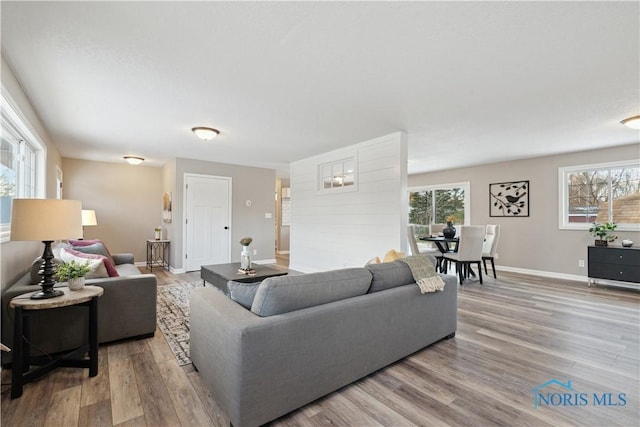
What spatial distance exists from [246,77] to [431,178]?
6352 mm

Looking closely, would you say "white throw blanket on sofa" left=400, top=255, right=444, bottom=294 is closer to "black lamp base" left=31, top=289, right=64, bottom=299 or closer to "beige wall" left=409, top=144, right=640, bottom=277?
"black lamp base" left=31, top=289, right=64, bottom=299

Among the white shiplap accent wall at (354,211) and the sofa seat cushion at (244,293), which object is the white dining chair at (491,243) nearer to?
the white shiplap accent wall at (354,211)

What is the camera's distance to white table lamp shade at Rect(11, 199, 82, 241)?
6.30 feet

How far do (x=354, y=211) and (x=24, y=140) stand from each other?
4213mm

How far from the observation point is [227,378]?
5.22ft

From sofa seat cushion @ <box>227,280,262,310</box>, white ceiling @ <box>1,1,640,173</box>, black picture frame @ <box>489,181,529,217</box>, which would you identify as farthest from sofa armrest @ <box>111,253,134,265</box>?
black picture frame @ <box>489,181,529,217</box>

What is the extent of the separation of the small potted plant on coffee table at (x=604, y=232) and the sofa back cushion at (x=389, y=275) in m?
4.46

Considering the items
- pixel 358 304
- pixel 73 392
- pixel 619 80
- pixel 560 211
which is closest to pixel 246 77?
pixel 358 304

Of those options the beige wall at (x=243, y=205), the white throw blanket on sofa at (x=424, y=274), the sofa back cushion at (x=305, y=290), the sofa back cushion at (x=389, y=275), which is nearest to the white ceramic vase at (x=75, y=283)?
the sofa back cushion at (x=305, y=290)

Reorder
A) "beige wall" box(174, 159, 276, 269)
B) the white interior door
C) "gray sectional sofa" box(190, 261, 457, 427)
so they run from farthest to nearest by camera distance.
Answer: the white interior door, "beige wall" box(174, 159, 276, 269), "gray sectional sofa" box(190, 261, 457, 427)

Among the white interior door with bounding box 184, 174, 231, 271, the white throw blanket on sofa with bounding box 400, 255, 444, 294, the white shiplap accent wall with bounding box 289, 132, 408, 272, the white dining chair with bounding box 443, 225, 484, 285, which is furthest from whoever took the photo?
the white interior door with bounding box 184, 174, 231, 271

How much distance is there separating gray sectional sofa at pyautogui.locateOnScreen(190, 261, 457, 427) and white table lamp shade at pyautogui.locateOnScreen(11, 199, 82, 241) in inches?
39.1

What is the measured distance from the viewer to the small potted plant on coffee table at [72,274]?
2.17 meters

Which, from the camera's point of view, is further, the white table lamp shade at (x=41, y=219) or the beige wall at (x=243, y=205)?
the beige wall at (x=243, y=205)
